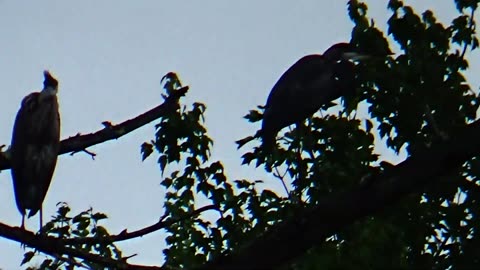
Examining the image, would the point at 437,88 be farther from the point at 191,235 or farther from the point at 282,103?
the point at 191,235

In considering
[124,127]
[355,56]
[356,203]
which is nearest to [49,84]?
[124,127]

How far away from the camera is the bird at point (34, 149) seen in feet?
26.0

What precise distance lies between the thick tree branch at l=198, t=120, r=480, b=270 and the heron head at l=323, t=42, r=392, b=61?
618cm

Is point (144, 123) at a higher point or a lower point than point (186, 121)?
lower

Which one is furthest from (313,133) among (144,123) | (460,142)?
(460,142)

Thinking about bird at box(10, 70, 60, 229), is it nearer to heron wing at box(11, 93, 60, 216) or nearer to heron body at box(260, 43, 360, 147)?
heron wing at box(11, 93, 60, 216)

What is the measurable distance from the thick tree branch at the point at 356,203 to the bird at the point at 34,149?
4921mm

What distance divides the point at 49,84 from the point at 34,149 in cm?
80

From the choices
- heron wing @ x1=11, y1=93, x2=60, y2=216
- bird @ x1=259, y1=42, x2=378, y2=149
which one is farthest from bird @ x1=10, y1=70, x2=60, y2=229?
bird @ x1=259, y1=42, x2=378, y2=149

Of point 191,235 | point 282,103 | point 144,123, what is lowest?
point 144,123

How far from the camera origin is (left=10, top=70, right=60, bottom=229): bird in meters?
7.91

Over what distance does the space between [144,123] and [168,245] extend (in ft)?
11.3

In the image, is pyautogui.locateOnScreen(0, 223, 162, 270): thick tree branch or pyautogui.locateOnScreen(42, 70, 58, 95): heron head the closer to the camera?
pyautogui.locateOnScreen(0, 223, 162, 270): thick tree branch

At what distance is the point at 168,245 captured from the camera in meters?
9.76
